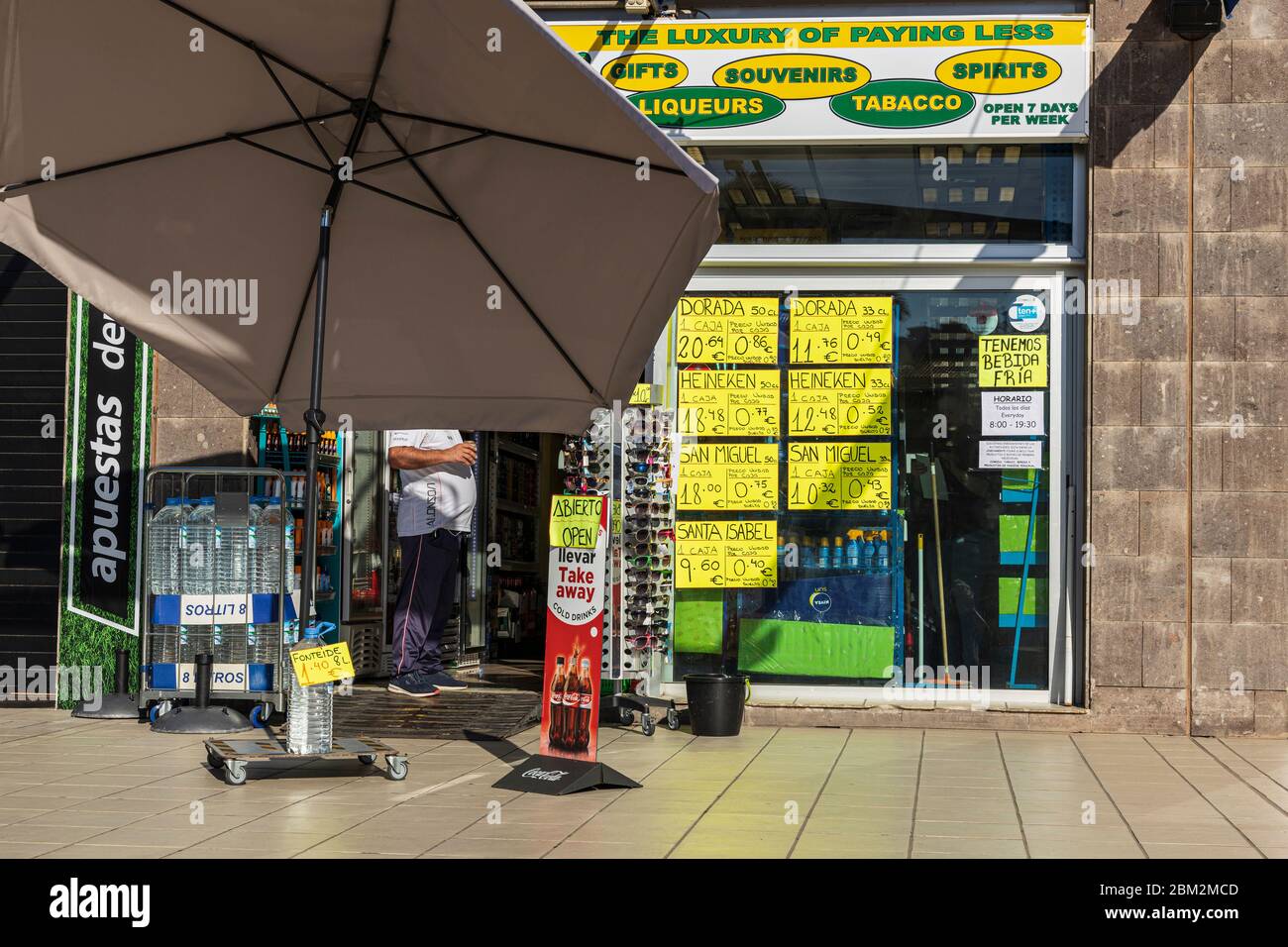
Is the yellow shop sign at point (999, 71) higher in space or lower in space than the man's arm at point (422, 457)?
higher

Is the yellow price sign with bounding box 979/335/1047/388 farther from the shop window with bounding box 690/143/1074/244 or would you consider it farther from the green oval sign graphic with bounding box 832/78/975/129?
the green oval sign graphic with bounding box 832/78/975/129

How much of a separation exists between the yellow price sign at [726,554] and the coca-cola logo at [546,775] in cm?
322

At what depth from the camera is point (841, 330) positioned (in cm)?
966

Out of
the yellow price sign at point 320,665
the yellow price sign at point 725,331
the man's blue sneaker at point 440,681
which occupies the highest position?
the yellow price sign at point 725,331

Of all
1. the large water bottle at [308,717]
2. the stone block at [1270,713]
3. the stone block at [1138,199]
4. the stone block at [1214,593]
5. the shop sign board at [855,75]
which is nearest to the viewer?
the large water bottle at [308,717]

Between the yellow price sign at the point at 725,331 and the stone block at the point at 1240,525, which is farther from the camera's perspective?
the yellow price sign at the point at 725,331

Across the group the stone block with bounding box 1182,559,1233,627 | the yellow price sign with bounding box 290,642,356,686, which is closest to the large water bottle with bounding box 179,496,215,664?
the yellow price sign with bounding box 290,642,356,686

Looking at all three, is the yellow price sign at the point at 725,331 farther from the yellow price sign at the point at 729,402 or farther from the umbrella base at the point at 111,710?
the umbrella base at the point at 111,710

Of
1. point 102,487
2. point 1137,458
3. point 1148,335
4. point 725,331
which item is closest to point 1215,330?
point 1148,335

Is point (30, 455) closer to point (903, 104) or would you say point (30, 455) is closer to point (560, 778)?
point (560, 778)

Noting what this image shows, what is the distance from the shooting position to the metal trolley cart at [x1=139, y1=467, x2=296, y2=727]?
8.62 meters

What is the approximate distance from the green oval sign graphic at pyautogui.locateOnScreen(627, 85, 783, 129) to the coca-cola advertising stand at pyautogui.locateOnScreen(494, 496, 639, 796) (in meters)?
3.64

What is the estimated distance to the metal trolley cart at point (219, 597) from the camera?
28.3ft

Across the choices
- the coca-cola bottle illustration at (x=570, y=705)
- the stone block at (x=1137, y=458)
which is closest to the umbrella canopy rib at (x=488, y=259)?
the coca-cola bottle illustration at (x=570, y=705)
